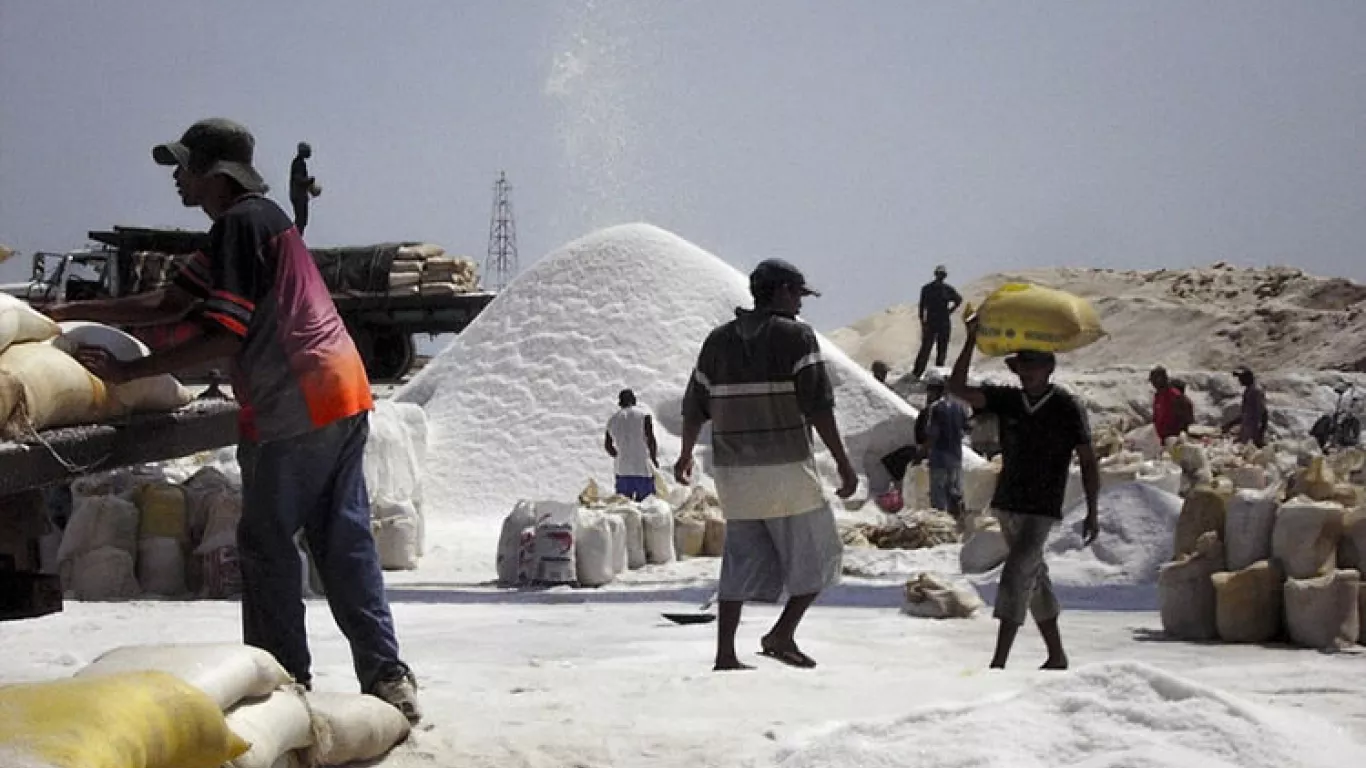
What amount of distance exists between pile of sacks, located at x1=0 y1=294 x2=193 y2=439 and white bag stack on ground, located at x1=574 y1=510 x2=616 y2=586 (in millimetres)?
4541

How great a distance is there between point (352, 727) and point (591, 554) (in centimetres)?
539

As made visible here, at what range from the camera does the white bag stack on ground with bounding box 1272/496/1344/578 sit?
19.7ft

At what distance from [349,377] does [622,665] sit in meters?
1.69

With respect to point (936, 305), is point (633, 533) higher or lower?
lower

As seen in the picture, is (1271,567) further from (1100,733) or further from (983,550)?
(1100,733)

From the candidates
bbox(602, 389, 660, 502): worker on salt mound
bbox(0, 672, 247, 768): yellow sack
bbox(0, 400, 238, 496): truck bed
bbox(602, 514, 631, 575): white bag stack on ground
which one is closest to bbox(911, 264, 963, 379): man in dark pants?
bbox(602, 389, 660, 502): worker on salt mound

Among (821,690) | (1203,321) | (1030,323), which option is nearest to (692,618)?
(1030,323)

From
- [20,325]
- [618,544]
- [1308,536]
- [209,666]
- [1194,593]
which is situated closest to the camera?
[209,666]

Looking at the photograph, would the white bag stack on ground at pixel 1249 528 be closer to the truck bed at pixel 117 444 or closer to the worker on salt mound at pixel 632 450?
the truck bed at pixel 117 444

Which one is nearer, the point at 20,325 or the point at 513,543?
the point at 20,325

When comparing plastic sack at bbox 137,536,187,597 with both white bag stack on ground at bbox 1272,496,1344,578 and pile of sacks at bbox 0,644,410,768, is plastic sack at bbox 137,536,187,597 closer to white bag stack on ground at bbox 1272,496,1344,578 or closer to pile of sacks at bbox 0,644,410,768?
pile of sacks at bbox 0,644,410,768

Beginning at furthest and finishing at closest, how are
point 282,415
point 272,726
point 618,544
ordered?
point 618,544 → point 282,415 → point 272,726

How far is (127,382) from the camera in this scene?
3.86 m

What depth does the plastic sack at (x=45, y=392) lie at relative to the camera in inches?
133
